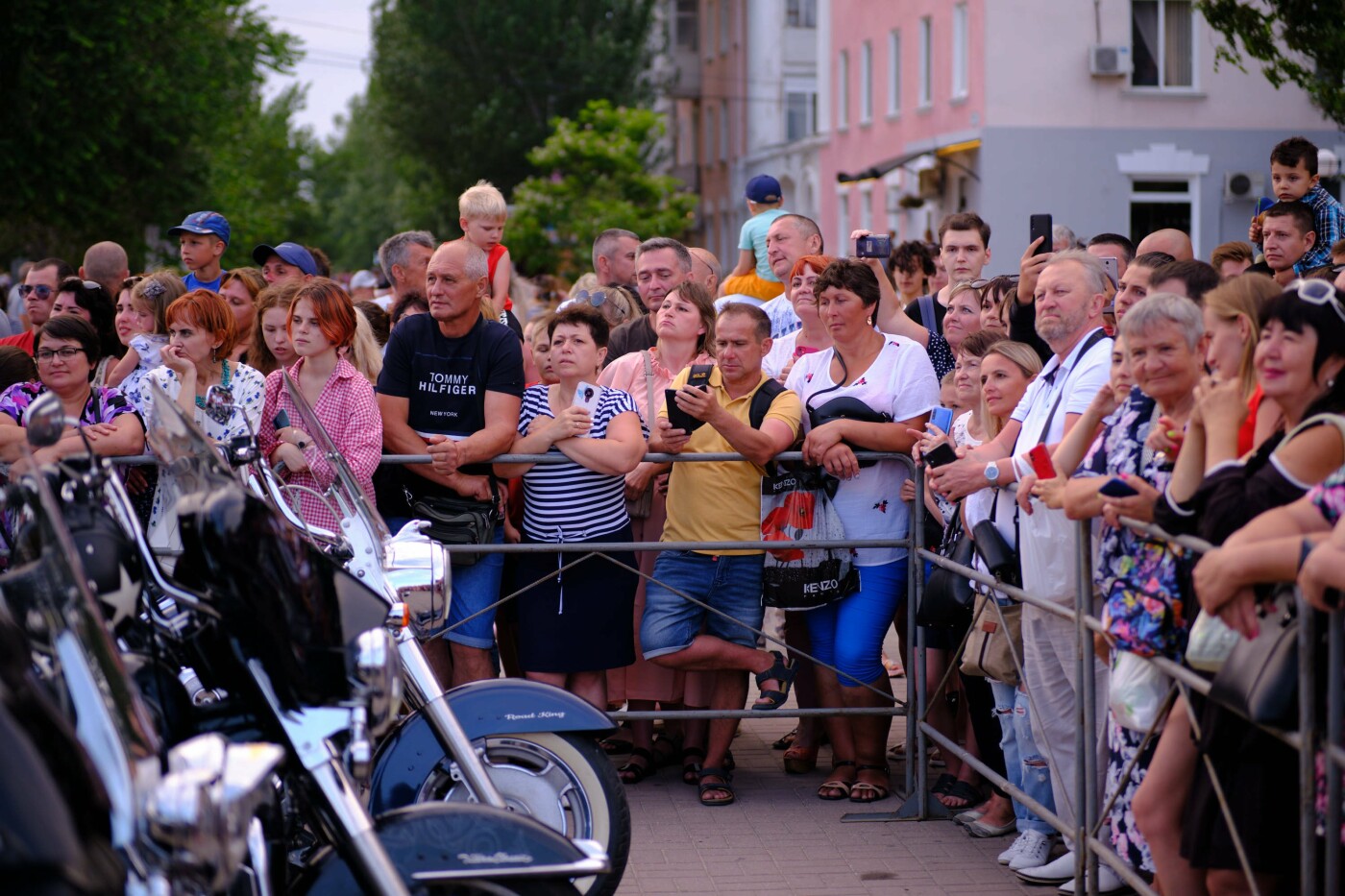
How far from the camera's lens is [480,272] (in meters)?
7.05

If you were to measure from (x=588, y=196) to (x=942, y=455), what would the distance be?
1258 inches

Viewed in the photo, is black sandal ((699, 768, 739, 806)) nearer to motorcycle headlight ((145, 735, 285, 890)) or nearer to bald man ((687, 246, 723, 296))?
bald man ((687, 246, 723, 296))

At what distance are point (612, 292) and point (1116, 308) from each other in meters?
3.76

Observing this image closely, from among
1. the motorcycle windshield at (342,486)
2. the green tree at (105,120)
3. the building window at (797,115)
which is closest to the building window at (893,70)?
the building window at (797,115)

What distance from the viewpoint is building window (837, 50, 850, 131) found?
3841 cm

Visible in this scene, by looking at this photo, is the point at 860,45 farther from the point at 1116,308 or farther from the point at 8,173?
the point at 1116,308

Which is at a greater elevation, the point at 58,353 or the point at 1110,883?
the point at 58,353

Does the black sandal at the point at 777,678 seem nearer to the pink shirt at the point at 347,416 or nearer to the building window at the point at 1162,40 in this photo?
the pink shirt at the point at 347,416

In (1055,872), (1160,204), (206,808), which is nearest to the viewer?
(206,808)

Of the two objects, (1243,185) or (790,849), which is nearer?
(790,849)

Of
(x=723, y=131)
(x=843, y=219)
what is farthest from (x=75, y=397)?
(x=723, y=131)

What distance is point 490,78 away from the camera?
45.1 m

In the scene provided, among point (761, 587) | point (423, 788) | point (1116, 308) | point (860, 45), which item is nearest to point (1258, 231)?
point (1116, 308)

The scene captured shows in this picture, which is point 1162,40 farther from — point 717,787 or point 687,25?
point 687,25
